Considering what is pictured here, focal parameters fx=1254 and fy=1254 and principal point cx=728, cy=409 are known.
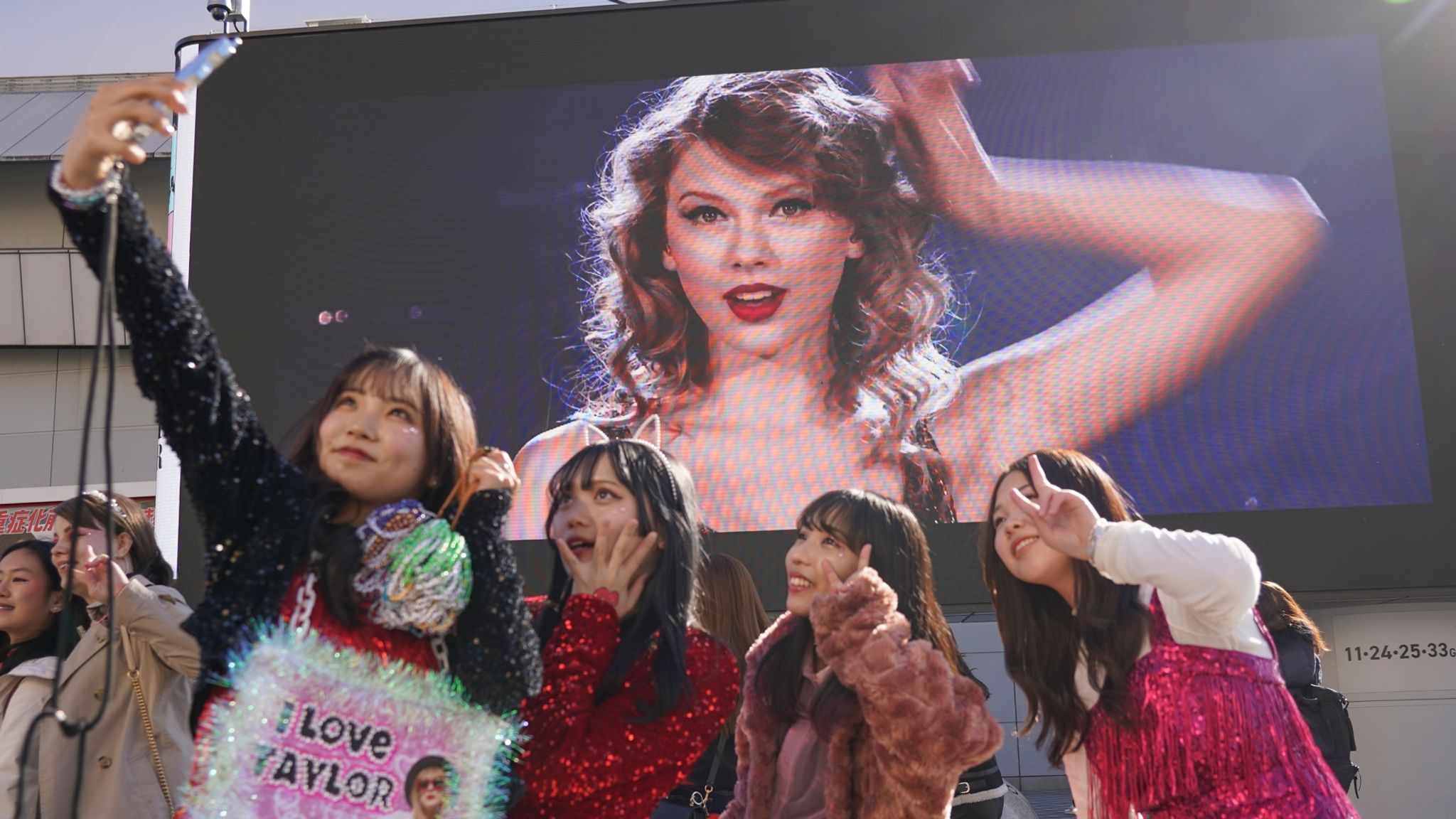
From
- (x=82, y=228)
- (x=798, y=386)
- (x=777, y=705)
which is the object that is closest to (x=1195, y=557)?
(x=777, y=705)

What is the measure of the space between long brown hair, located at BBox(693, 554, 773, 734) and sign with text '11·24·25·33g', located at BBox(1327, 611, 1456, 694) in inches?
151

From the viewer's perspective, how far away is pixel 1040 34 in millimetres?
5836

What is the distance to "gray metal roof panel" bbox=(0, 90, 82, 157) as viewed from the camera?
10758 millimetres

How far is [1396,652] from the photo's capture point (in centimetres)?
594

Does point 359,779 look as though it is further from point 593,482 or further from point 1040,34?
point 1040,34

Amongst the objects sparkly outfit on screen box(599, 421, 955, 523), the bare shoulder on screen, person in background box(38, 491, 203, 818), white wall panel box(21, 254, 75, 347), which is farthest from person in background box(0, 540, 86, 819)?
white wall panel box(21, 254, 75, 347)

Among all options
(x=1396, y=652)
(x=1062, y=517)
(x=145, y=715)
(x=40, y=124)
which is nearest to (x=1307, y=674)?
(x=1062, y=517)

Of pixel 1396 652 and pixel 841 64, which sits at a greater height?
pixel 841 64

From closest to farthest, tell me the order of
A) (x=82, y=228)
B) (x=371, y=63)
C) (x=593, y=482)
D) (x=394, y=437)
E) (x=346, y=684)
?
(x=82, y=228) < (x=346, y=684) < (x=394, y=437) < (x=593, y=482) < (x=371, y=63)

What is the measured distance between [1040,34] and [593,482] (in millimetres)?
4268

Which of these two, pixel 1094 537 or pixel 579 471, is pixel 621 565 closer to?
pixel 579 471

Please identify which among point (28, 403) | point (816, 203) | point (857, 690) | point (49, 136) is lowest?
point (857, 690)

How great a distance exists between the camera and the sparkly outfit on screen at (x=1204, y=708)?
2139 mm

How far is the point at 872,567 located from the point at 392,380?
4.17 ft
